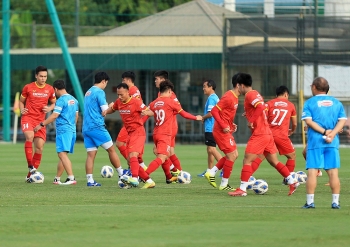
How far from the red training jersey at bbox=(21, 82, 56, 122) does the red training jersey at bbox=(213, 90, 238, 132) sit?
4.27 m

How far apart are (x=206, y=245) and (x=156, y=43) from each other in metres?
32.9

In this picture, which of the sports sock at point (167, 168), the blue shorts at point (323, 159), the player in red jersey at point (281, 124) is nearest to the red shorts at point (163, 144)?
the sports sock at point (167, 168)

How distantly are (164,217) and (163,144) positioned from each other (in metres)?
4.67

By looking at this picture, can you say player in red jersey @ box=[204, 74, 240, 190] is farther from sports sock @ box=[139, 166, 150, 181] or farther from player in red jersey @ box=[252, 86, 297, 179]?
player in red jersey @ box=[252, 86, 297, 179]

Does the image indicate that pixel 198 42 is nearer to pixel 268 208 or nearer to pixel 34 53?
pixel 34 53

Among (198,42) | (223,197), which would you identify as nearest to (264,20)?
(198,42)

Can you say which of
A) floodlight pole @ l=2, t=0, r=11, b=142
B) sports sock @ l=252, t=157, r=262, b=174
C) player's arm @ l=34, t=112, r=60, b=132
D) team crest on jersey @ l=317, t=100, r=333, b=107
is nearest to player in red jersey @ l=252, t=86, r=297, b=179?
sports sock @ l=252, t=157, r=262, b=174

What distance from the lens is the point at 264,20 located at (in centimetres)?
3572

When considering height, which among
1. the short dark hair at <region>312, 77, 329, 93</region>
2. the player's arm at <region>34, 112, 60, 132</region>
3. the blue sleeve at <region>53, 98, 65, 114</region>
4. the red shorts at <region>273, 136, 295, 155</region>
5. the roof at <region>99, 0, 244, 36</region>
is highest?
the roof at <region>99, 0, 244, 36</region>

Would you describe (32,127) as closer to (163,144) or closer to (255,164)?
(163,144)

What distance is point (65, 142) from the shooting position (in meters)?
16.9

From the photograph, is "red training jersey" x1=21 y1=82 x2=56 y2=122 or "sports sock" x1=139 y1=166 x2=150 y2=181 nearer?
"sports sock" x1=139 y1=166 x2=150 y2=181

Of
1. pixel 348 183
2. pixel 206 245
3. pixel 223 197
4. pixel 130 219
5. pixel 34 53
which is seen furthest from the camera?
pixel 34 53

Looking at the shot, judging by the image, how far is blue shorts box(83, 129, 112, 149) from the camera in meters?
16.9
